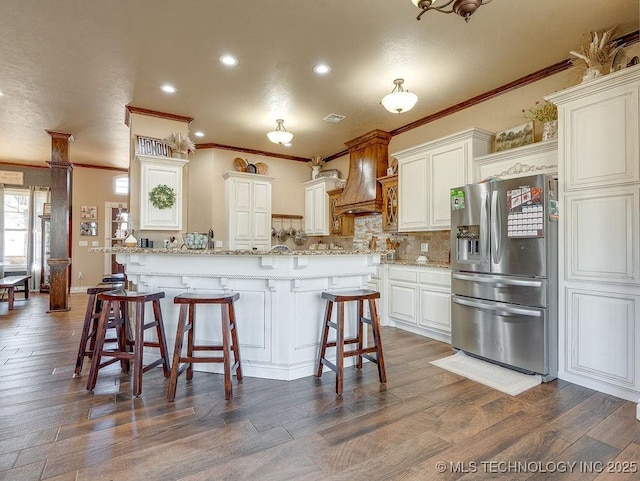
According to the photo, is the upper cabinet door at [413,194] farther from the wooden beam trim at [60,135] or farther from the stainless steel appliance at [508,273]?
the wooden beam trim at [60,135]

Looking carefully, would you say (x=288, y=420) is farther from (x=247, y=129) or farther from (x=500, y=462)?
(x=247, y=129)

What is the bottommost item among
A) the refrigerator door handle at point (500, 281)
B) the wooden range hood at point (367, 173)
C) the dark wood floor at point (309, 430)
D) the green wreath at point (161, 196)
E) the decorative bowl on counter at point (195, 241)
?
the dark wood floor at point (309, 430)

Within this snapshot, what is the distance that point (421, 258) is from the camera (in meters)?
4.55

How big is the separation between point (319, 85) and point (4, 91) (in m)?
3.74

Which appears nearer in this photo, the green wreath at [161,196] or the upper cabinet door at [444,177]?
the upper cabinet door at [444,177]

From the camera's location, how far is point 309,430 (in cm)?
205

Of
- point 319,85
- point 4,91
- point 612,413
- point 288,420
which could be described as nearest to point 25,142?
point 4,91

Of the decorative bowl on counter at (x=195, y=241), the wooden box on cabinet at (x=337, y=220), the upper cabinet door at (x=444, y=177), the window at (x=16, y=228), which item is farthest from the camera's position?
the window at (x=16, y=228)

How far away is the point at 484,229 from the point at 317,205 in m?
3.92

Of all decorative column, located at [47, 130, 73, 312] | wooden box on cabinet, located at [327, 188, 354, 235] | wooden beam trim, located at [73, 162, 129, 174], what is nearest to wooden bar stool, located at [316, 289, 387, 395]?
wooden box on cabinet, located at [327, 188, 354, 235]

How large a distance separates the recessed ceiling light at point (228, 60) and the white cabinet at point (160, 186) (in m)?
1.53

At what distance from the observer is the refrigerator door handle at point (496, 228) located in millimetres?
3070

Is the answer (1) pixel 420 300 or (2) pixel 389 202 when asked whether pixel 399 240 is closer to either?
(2) pixel 389 202

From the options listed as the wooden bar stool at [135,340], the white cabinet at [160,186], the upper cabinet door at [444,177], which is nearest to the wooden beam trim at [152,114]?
the white cabinet at [160,186]
